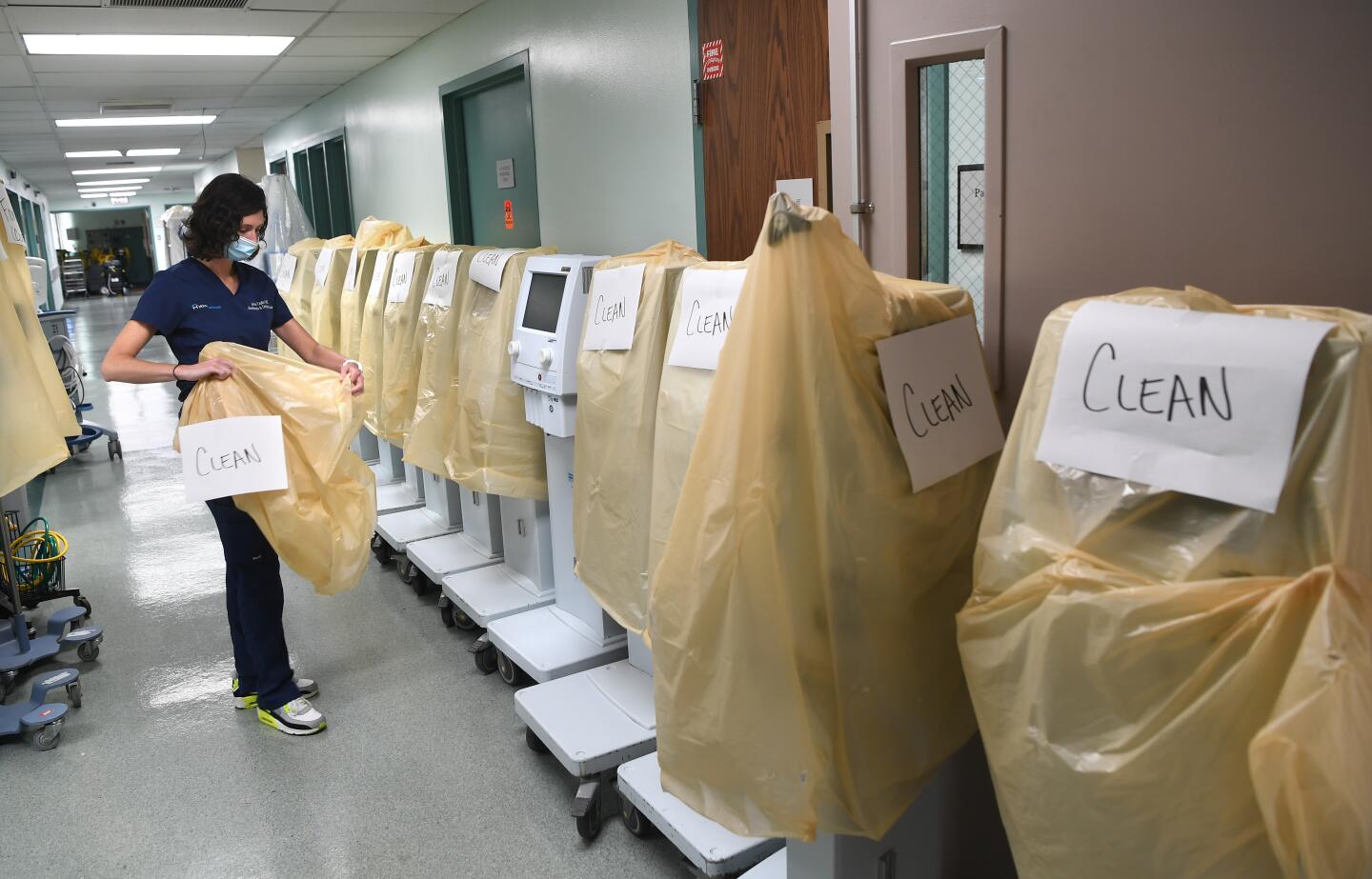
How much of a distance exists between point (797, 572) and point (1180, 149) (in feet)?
2.37

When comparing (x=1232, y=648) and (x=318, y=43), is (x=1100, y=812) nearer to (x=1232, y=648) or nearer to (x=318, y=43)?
(x=1232, y=648)

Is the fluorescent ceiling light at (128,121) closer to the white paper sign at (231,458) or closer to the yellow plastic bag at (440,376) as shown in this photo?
the yellow plastic bag at (440,376)

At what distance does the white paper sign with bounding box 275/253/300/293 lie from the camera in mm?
5031

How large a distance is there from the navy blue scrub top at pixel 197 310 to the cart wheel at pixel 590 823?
135 cm

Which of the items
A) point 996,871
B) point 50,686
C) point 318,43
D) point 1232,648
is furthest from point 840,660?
point 318,43

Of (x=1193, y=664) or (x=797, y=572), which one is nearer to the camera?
(x=1193, y=664)

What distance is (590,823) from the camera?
2.06 metres

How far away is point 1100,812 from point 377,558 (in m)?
3.47

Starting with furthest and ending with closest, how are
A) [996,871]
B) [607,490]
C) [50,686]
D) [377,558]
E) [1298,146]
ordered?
[377,558]
[50,686]
[607,490]
[996,871]
[1298,146]

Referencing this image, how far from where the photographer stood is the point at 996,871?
1574mm

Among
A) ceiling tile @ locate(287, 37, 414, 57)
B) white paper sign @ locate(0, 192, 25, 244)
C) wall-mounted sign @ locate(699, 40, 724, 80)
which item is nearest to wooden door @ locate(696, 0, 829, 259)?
wall-mounted sign @ locate(699, 40, 724, 80)

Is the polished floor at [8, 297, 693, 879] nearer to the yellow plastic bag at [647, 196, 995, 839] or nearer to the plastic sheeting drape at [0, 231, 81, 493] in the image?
the plastic sheeting drape at [0, 231, 81, 493]

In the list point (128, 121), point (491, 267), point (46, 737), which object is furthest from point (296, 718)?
point (128, 121)

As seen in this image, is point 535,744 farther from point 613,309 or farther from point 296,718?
point 613,309
